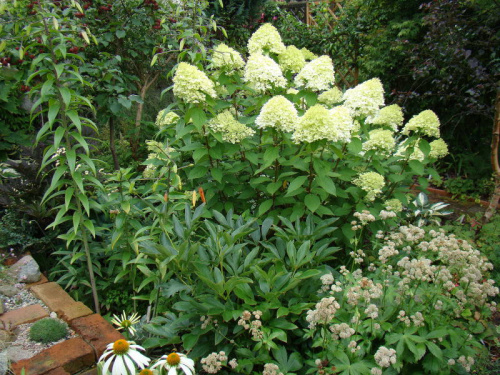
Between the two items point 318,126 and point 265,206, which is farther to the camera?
point 265,206

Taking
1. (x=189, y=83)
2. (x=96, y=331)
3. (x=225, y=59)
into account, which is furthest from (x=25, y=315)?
(x=225, y=59)

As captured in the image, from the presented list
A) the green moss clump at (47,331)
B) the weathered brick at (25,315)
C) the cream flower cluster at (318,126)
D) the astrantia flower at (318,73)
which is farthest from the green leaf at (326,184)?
the weathered brick at (25,315)

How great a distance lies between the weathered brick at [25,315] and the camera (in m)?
2.40

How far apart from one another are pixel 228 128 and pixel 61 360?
1578 mm

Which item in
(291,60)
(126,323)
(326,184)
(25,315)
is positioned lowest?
(25,315)

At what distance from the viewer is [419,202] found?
13.1ft

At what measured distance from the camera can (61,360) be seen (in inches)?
81.2

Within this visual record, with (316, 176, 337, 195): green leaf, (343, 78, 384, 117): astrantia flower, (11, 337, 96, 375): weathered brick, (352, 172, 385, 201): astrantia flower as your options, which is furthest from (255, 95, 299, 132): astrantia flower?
(11, 337, 96, 375): weathered brick

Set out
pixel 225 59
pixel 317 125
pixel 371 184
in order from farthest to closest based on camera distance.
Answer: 1. pixel 225 59
2. pixel 371 184
3. pixel 317 125

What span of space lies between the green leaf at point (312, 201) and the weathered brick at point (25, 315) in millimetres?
1733

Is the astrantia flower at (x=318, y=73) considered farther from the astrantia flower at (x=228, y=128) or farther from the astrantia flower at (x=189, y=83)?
the astrantia flower at (x=189, y=83)

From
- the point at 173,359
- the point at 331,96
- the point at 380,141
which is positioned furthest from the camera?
the point at 331,96

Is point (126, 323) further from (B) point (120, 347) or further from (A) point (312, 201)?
(A) point (312, 201)

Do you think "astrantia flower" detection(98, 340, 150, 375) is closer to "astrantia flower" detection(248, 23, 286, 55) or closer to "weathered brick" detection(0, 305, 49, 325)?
"weathered brick" detection(0, 305, 49, 325)
